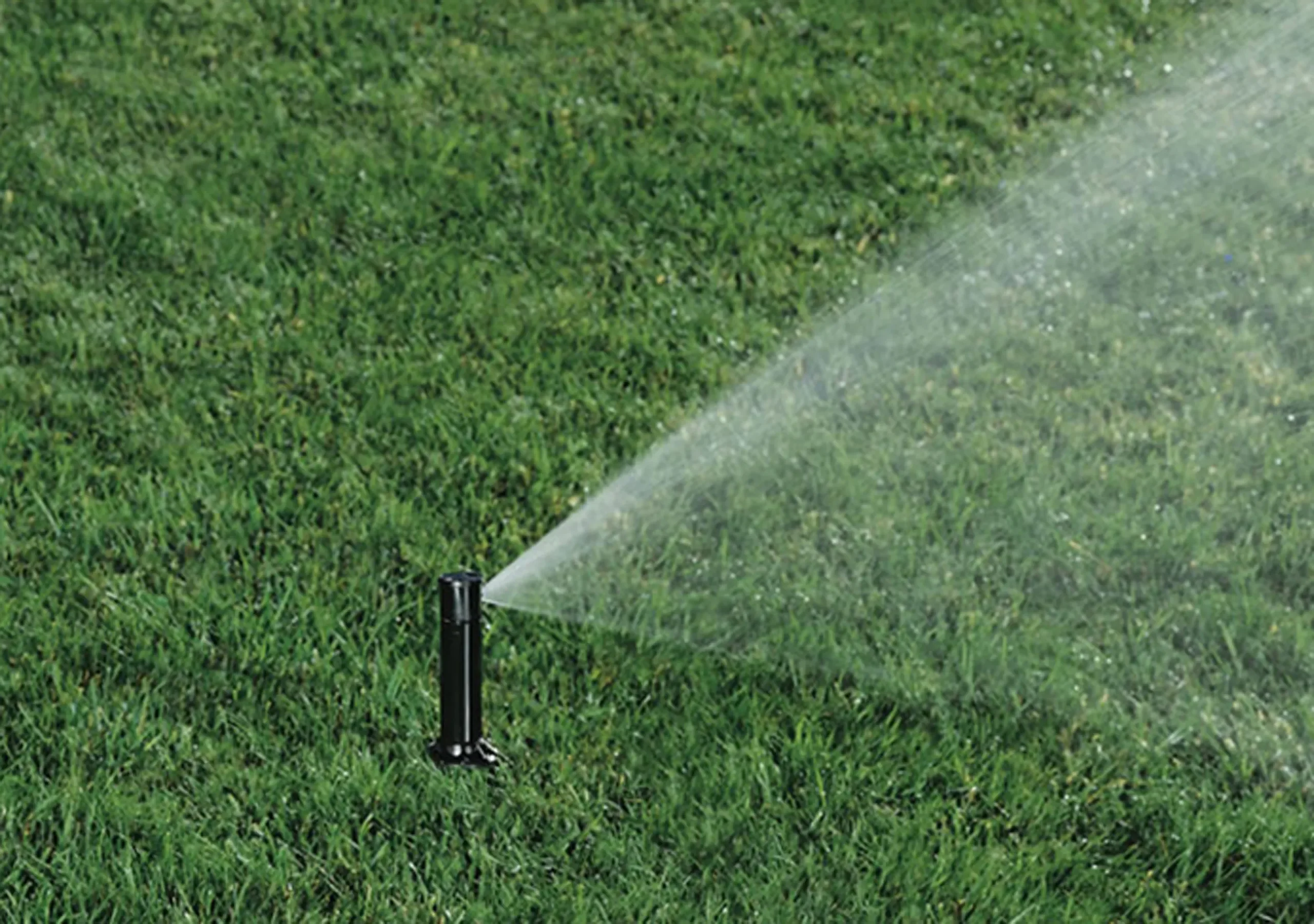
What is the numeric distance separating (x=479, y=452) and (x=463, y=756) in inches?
48.3

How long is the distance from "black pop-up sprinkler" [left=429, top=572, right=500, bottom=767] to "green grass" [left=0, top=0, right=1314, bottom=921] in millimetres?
58

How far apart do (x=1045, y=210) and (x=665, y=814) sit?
10.2 feet

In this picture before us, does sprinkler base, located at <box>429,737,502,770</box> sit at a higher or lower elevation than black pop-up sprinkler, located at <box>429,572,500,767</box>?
lower

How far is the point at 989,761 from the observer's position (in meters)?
3.77

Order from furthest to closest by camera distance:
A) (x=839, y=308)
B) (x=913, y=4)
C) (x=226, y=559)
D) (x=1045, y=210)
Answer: (x=913, y=4), (x=1045, y=210), (x=839, y=308), (x=226, y=559)

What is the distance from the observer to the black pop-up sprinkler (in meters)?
3.45

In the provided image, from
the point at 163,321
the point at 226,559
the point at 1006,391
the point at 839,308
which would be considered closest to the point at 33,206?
the point at 163,321

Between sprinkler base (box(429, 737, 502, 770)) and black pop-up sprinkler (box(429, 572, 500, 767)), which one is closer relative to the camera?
black pop-up sprinkler (box(429, 572, 500, 767))

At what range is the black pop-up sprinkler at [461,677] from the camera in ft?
11.3

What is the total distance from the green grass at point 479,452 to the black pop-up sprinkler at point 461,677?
0.19 ft

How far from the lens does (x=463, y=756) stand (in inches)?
143

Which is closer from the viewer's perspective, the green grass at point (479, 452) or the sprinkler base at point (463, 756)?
the green grass at point (479, 452)

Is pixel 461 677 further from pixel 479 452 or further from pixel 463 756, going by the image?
pixel 479 452

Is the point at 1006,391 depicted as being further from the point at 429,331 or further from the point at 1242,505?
the point at 429,331
